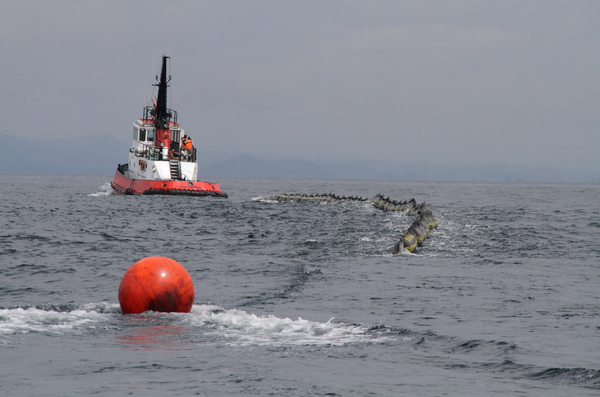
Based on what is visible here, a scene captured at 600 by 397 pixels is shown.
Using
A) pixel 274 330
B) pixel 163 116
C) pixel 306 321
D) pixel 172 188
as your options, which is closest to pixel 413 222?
pixel 306 321

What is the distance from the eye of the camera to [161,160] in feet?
158

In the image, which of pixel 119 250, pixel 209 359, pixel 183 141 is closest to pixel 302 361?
pixel 209 359

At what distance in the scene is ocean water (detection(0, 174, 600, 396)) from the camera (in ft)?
22.3

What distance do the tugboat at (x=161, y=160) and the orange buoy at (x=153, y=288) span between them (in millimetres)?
35470

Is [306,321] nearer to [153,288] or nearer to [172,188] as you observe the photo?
[153,288]

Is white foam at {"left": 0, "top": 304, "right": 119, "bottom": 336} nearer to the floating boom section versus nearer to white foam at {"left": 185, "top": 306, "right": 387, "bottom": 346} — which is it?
white foam at {"left": 185, "top": 306, "right": 387, "bottom": 346}

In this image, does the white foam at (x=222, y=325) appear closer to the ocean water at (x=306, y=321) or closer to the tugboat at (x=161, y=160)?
the ocean water at (x=306, y=321)

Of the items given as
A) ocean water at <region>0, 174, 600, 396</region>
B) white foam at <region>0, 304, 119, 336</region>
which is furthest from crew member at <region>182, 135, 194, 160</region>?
white foam at <region>0, 304, 119, 336</region>

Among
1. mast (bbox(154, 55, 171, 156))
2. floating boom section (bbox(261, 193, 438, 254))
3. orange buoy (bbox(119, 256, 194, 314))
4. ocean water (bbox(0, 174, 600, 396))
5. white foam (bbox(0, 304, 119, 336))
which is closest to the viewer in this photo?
ocean water (bbox(0, 174, 600, 396))

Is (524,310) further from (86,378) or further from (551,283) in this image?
(86,378)

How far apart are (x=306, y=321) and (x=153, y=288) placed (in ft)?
8.52

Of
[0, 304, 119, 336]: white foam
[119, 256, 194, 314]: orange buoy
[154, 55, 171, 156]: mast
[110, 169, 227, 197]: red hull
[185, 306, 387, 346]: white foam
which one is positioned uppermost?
[154, 55, 171, 156]: mast

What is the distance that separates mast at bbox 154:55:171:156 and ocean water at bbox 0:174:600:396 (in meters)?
29.0

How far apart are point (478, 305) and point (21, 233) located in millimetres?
18622
